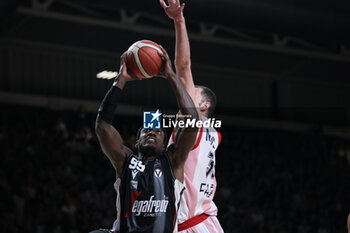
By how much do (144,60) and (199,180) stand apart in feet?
4.04

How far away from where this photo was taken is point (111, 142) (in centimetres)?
487

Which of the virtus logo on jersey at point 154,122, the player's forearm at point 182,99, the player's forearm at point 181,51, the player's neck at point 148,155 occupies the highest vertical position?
the player's forearm at point 181,51

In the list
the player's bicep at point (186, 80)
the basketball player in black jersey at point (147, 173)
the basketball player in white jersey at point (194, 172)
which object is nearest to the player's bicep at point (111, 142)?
the basketball player in black jersey at point (147, 173)

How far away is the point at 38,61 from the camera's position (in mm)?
18641

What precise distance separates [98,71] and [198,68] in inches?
141

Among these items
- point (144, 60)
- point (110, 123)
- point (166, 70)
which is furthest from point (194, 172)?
point (144, 60)

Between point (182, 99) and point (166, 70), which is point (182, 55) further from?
point (182, 99)

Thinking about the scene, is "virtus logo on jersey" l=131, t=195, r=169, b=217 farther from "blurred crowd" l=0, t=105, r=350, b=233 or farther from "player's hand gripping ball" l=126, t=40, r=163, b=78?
"blurred crowd" l=0, t=105, r=350, b=233

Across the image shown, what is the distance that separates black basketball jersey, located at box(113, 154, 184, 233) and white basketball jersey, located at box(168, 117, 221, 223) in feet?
1.16

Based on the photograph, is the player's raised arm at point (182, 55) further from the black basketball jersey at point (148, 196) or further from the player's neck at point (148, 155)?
the black basketball jersey at point (148, 196)

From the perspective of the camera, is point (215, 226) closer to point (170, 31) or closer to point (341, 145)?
point (170, 31)

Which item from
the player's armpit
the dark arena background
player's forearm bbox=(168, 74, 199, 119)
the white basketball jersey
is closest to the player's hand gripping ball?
player's forearm bbox=(168, 74, 199, 119)

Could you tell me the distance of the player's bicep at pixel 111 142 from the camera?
4824 mm

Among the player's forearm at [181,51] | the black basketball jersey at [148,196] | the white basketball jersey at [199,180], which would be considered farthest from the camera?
the player's forearm at [181,51]
